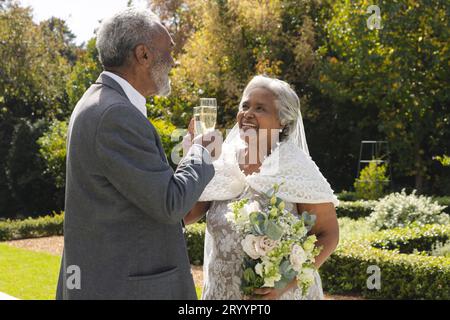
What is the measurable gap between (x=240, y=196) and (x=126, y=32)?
117 cm

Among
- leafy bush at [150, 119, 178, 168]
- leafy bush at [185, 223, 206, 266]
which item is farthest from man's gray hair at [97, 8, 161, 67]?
leafy bush at [150, 119, 178, 168]

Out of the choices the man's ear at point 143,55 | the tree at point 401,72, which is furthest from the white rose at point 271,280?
the tree at point 401,72

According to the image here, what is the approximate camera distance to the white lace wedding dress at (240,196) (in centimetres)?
302

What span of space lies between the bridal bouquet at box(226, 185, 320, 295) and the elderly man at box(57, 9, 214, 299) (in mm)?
391

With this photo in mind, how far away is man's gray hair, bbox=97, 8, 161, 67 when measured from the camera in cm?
234

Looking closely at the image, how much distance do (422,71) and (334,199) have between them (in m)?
13.9

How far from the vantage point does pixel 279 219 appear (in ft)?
8.85

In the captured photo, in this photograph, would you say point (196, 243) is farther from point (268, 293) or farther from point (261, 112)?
point (268, 293)

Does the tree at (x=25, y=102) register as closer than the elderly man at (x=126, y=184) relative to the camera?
No

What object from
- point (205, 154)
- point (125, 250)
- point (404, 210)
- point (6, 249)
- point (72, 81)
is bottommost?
point (6, 249)

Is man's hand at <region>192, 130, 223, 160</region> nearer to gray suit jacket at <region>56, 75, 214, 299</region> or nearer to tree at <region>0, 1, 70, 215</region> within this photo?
gray suit jacket at <region>56, 75, 214, 299</region>

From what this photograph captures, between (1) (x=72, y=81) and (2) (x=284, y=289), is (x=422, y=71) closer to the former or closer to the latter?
(1) (x=72, y=81)

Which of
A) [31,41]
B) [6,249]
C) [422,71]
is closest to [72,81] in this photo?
[31,41]

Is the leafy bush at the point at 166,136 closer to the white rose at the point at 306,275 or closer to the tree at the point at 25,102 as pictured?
the tree at the point at 25,102
